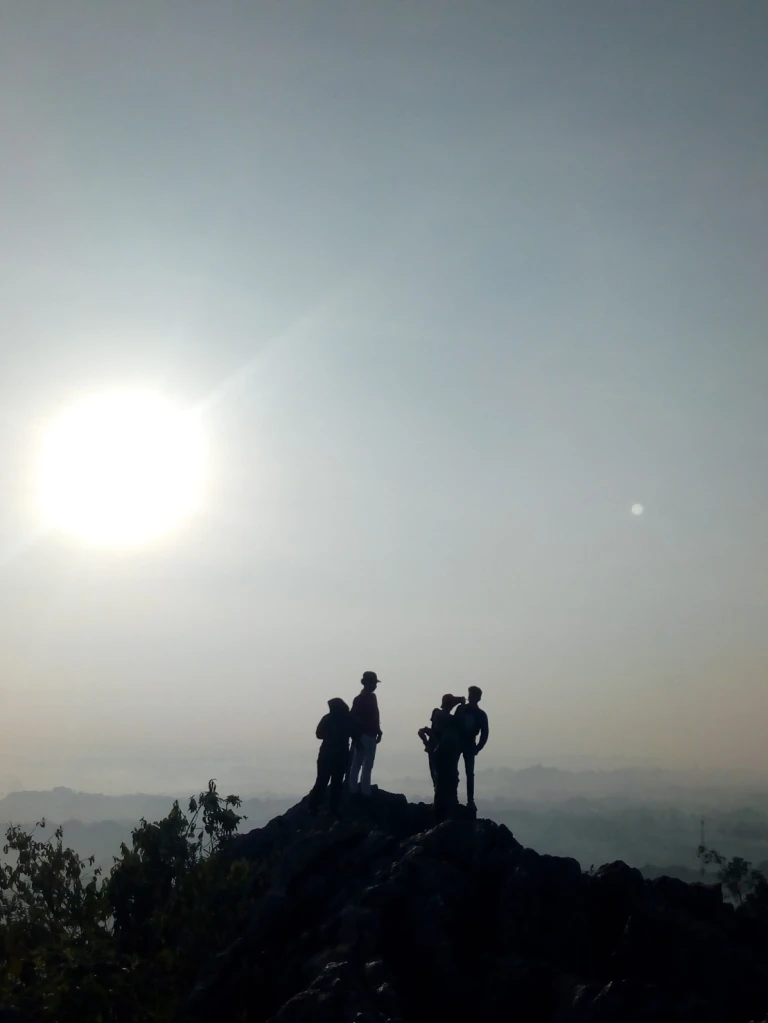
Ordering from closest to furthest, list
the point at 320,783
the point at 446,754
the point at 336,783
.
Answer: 1. the point at 446,754
2. the point at 336,783
3. the point at 320,783

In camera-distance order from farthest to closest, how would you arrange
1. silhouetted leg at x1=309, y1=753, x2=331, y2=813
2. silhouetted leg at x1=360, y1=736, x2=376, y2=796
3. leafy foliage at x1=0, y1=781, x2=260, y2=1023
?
silhouetted leg at x1=360, y1=736, x2=376, y2=796 → silhouetted leg at x1=309, y1=753, x2=331, y2=813 → leafy foliage at x1=0, y1=781, x2=260, y2=1023

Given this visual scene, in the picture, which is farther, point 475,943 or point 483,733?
point 483,733

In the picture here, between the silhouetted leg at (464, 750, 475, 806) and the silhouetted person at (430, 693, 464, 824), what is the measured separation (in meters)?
0.33

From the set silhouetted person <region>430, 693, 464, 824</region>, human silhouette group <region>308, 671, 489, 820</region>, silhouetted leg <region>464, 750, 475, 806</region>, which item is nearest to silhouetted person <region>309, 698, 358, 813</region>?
human silhouette group <region>308, 671, 489, 820</region>

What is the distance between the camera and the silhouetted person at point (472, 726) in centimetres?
2042

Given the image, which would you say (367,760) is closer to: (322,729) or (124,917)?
(322,729)

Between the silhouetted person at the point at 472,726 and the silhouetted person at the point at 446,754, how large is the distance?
0.17 meters

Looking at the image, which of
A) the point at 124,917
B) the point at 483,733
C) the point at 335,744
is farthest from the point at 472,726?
the point at 124,917

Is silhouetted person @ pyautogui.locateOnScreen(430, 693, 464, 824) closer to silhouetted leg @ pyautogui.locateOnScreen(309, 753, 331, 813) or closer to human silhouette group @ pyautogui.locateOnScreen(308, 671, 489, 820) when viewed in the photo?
human silhouette group @ pyautogui.locateOnScreen(308, 671, 489, 820)

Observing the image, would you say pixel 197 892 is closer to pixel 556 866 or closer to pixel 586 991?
pixel 556 866

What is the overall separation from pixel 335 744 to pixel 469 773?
356 cm

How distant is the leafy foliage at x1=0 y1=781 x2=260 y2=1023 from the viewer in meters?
16.6

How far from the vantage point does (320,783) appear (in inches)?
851

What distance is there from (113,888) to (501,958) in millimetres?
12033
